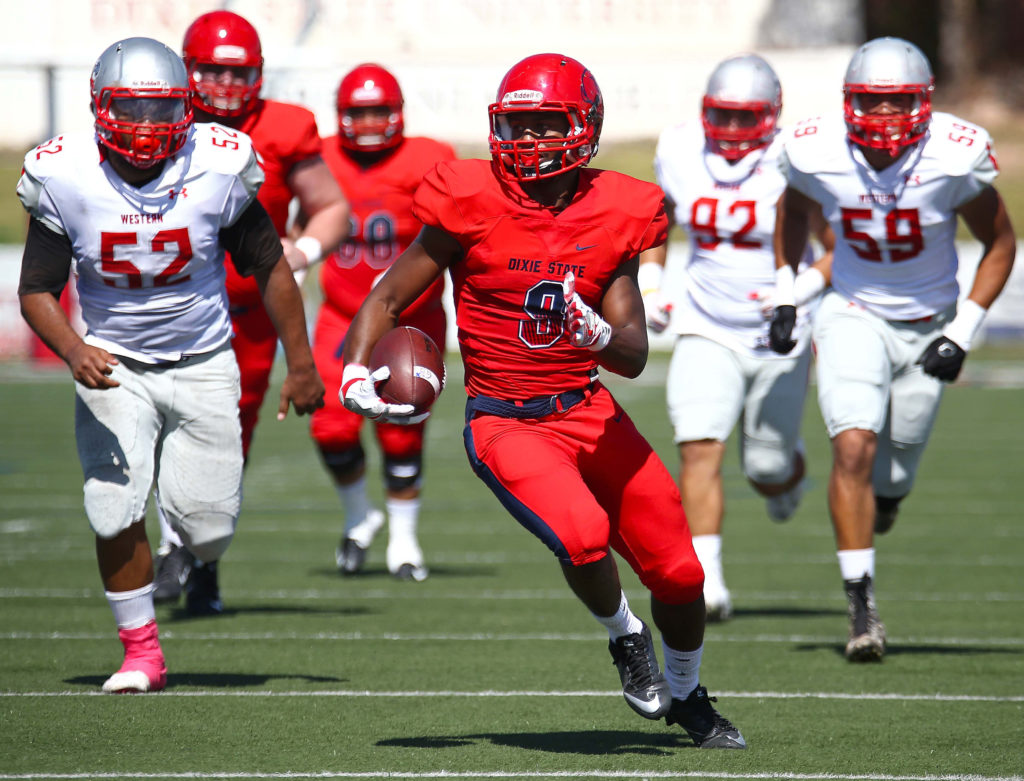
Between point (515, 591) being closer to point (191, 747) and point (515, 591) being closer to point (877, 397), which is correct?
point (877, 397)

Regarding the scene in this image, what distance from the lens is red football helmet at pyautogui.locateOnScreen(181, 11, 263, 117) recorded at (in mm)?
5883

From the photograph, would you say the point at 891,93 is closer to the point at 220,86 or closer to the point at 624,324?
the point at 624,324

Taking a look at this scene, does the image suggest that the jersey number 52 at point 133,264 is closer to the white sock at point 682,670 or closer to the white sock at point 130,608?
the white sock at point 130,608

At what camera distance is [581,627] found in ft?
19.2

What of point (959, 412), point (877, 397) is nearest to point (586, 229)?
point (877, 397)

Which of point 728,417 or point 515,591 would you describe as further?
point 515,591

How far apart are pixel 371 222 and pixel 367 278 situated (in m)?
0.24

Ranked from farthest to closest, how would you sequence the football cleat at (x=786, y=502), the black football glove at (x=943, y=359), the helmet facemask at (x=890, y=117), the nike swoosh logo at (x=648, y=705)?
the football cleat at (x=786, y=502) → the helmet facemask at (x=890, y=117) → the black football glove at (x=943, y=359) → the nike swoosh logo at (x=648, y=705)

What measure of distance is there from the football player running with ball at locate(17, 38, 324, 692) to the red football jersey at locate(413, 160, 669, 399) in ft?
2.74

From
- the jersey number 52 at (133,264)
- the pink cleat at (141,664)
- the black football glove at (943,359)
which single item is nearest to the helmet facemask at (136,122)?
the jersey number 52 at (133,264)

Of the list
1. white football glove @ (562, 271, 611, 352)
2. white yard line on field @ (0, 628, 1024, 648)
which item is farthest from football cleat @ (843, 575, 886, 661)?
white football glove @ (562, 271, 611, 352)

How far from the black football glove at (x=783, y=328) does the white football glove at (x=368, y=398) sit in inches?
82.1

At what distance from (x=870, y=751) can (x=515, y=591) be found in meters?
2.72

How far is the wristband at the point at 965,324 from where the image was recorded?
5.37 m
